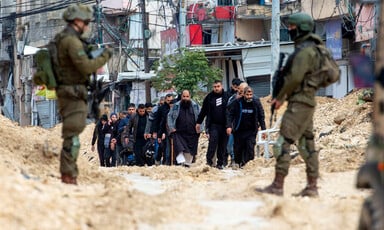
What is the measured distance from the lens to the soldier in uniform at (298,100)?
42.0ft

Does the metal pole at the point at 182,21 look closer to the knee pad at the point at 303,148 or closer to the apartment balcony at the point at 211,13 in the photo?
the apartment balcony at the point at 211,13

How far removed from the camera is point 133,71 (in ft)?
208

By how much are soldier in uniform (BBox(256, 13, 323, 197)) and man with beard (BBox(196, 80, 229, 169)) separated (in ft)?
28.8

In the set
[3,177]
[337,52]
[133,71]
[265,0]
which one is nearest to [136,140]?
[3,177]

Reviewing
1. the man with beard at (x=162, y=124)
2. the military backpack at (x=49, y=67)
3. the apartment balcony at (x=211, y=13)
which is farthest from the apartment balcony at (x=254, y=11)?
the military backpack at (x=49, y=67)

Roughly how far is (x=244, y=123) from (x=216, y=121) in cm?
67

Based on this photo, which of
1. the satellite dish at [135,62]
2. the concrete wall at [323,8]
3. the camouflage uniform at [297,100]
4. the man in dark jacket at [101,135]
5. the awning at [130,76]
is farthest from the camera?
the satellite dish at [135,62]

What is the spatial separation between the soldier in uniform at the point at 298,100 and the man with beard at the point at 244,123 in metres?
8.35

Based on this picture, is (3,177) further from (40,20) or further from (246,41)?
(40,20)

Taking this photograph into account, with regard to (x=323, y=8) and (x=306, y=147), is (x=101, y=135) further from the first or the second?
(x=323, y=8)

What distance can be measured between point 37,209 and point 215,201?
9.07 feet

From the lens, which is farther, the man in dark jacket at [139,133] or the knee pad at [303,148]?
the man in dark jacket at [139,133]

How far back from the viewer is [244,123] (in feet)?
70.6

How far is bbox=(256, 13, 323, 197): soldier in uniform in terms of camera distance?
504 inches
